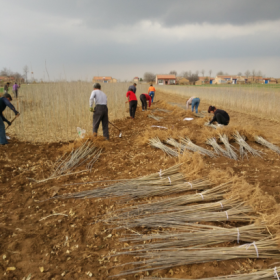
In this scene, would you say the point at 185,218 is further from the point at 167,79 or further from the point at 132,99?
the point at 167,79

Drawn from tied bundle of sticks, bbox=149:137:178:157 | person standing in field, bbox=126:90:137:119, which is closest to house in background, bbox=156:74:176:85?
person standing in field, bbox=126:90:137:119

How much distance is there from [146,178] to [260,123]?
750 centimetres

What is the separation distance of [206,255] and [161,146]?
2644 millimetres

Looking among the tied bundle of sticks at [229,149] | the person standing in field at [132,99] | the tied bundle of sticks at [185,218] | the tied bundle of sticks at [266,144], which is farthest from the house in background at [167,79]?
the tied bundle of sticks at [185,218]

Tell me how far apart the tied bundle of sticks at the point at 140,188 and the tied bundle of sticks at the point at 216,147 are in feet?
5.25

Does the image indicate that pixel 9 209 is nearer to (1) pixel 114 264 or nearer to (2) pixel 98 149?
(1) pixel 114 264

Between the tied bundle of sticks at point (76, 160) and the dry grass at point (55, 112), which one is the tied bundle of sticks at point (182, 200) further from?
the dry grass at point (55, 112)

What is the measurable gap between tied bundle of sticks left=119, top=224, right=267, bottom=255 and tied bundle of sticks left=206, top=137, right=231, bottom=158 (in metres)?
2.32

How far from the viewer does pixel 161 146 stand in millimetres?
4242

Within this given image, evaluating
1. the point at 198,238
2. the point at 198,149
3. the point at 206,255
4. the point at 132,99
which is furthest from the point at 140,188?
the point at 132,99

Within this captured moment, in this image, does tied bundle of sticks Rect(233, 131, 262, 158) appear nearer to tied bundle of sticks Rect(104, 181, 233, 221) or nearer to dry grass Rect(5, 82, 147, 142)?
tied bundle of sticks Rect(104, 181, 233, 221)

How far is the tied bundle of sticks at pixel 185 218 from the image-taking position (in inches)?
83.7

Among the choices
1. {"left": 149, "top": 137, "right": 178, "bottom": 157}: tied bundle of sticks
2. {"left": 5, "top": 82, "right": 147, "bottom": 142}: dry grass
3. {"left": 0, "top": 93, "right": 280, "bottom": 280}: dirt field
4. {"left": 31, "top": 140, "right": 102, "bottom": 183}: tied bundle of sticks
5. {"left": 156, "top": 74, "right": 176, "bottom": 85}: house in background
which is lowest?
{"left": 0, "top": 93, "right": 280, "bottom": 280}: dirt field

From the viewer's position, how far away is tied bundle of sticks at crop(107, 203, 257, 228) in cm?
212
